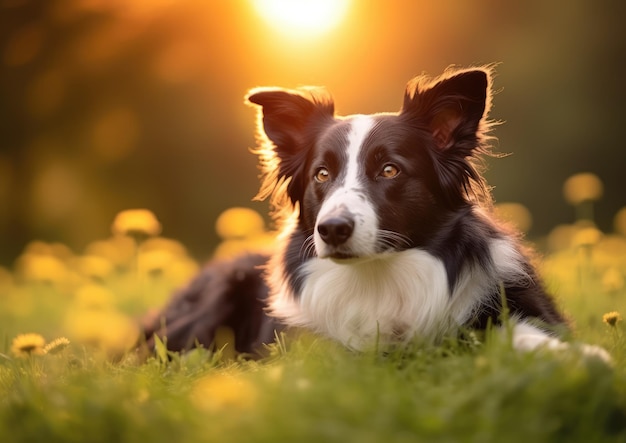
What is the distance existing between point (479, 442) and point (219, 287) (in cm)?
364

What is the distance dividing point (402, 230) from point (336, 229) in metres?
0.48

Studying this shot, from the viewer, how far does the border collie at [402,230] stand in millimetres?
3932

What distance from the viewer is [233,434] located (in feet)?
8.20

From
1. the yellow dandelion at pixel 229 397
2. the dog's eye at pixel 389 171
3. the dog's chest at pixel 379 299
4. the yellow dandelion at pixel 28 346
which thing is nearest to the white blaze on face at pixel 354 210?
the dog's eye at pixel 389 171

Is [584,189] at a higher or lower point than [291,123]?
lower

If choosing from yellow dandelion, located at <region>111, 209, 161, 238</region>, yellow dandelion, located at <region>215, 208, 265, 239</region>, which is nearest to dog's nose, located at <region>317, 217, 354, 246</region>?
yellow dandelion, located at <region>111, 209, 161, 238</region>

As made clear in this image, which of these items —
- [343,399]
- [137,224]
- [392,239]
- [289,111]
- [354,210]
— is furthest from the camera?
[137,224]

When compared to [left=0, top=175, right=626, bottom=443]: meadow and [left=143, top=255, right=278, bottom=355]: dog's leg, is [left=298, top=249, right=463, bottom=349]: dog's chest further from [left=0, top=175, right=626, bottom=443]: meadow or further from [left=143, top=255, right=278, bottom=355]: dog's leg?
[left=143, top=255, right=278, bottom=355]: dog's leg

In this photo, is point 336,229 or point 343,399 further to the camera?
point 336,229

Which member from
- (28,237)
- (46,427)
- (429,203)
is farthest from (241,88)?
(46,427)

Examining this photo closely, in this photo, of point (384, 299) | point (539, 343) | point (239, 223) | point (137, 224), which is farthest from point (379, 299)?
point (239, 223)

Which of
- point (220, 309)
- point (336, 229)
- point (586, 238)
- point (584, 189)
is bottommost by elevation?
point (220, 309)

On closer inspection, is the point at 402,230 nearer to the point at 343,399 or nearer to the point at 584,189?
the point at 343,399

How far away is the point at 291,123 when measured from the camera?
4.77 m
